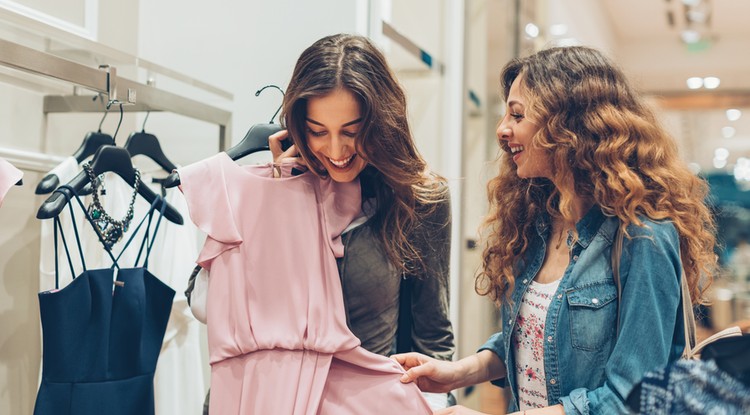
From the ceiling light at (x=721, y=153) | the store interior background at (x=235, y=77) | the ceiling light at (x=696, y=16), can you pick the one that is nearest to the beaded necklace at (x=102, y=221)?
the store interior background at (x=235, y=77)

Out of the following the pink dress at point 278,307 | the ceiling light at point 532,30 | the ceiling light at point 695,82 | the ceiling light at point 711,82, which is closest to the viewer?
the pink dress at point 278,307

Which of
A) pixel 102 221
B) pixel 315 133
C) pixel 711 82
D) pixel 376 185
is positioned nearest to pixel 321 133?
pixel 315 133

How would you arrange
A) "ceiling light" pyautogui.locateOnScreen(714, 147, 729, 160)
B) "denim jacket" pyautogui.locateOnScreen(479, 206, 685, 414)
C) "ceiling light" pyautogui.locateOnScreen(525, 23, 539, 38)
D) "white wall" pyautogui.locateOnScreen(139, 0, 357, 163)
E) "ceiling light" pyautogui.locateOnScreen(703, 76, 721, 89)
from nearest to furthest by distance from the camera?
"denim jacket" pyautogui.locateOnScreen(479, 206, 685, 414) → "white wall" pyautogui.locateOnScreen(139, 0, 357, 163) → "ceiling light" pyautogui.locateOnScreen(525, 23, 539, 38) → "ceiling light" pyautogui.locateOnScreen(703, 76, 721, 89) → "ceiling light" pyautogui.locateOnScreen(714, 147, 729, 160)

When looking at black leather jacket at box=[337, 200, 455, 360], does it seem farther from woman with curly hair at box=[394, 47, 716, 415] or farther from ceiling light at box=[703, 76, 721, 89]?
ceiling light at box=[703, 76, 721, 89]

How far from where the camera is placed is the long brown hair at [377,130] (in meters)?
1.41

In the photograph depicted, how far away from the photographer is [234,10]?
85.9 inches

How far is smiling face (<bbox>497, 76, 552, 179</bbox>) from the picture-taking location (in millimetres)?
1448

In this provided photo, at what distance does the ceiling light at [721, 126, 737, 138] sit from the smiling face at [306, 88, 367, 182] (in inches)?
362

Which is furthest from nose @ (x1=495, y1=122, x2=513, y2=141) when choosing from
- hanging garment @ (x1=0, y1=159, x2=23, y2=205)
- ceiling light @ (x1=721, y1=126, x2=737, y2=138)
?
ceiling light @ (x1=721, y1=126, x2=737, y2=138)

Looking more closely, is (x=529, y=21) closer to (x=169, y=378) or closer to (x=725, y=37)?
(x=725, y=37)

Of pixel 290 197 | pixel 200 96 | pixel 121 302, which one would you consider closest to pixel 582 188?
pixel 290 197

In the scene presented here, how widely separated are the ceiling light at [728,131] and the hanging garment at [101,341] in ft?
30.4

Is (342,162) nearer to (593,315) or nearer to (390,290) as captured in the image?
(390,290)

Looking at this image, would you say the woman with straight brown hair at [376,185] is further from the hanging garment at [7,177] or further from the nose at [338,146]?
the hanging garment at [7,177]
